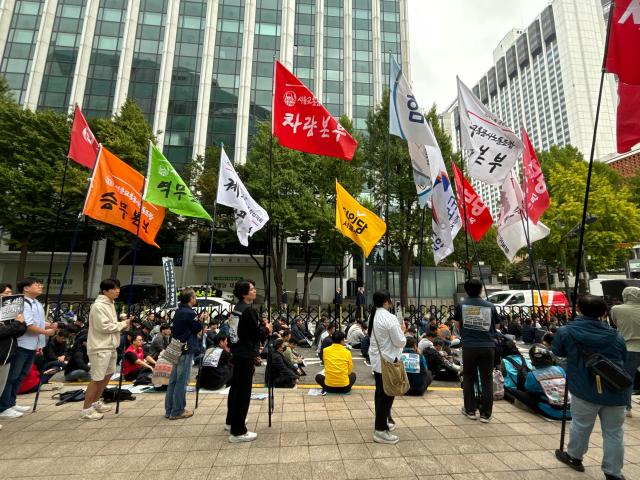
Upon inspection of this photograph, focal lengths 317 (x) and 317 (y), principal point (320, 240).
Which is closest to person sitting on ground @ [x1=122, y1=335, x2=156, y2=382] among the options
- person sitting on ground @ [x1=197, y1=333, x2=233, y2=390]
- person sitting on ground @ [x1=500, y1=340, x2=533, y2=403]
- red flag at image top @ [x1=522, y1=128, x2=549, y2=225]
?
person sitting on ground @ [x1=197, y1=333, x2=233, y2=390]

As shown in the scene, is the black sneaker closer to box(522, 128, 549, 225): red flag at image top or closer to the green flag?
the green flag

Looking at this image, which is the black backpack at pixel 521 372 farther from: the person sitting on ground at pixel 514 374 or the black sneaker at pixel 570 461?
the black sneaker at pixel 570 461

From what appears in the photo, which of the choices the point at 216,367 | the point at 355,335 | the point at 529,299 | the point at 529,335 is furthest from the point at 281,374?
the point at 529,299

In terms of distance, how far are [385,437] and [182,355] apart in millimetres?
3046

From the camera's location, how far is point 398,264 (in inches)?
1034

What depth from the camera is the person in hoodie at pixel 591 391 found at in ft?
10.0

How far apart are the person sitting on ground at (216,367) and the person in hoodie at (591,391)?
544cm

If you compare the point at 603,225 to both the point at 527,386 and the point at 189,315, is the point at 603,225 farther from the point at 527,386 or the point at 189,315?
the point at 189,315

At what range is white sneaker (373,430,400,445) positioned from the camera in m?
3.91

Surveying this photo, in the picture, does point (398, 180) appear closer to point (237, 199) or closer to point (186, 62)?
point (237, 199)

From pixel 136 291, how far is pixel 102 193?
2268 centimetres

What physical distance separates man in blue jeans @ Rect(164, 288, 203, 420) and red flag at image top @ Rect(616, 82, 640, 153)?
21.7ft

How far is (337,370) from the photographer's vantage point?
6098 mm

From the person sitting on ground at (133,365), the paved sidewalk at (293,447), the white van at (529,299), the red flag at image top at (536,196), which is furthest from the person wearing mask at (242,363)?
the white van at (529,299)
